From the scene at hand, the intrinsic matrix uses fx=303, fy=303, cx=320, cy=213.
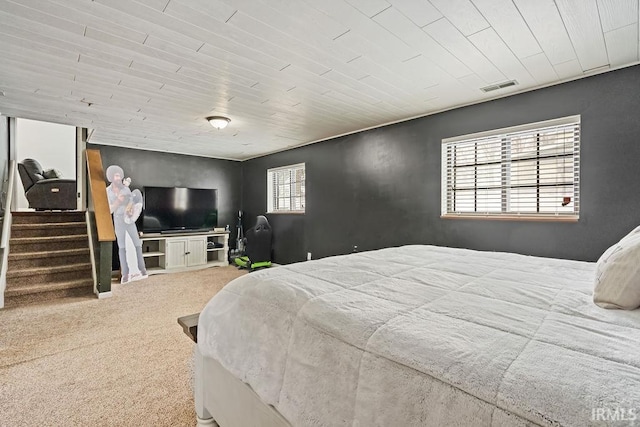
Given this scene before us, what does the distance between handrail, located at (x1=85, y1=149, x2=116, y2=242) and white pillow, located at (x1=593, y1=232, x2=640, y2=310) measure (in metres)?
4.73

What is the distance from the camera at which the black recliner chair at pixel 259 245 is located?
5.47m

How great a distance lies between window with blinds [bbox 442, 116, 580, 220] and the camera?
2.75 m

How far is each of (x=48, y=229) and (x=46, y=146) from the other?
370 cm

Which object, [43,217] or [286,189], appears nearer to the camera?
[43,217]

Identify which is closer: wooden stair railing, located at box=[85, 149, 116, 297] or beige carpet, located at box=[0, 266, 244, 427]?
beige carpet, located at box=[0, 266, 244, 427]

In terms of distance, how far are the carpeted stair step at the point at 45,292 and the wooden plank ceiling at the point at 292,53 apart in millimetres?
2126

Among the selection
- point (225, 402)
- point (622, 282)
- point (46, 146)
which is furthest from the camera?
point (46, 146)

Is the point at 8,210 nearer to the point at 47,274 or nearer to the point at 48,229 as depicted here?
the point at 48,229

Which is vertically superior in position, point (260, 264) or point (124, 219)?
point (124, 219)

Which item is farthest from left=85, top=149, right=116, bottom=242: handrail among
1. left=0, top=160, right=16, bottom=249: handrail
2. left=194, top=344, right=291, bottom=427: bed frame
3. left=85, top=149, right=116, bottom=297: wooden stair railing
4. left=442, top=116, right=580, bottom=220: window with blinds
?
left=442, top=116, right=580, bottom=220: window with blinds

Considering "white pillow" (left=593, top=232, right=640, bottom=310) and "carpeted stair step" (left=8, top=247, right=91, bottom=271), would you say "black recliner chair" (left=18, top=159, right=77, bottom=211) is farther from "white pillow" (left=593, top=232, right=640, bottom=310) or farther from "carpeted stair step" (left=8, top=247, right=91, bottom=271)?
"white pillow" (left=593, top=232, right=640, bottom=310)

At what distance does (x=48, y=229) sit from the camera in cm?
440
